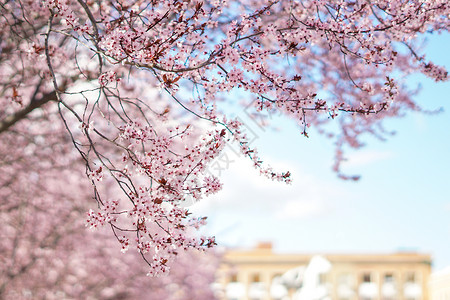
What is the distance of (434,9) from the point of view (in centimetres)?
549

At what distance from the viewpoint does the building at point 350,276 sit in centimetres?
5394

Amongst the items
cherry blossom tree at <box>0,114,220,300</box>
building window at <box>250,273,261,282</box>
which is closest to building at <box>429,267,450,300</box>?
building window at <box>250,273,261,282</box>

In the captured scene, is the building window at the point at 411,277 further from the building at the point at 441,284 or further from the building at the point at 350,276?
the building at the point at 441,284

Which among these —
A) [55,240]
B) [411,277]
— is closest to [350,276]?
[411,277]

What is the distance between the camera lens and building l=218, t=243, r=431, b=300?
177 feet

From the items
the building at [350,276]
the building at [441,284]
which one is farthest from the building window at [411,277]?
the building at [441,284]

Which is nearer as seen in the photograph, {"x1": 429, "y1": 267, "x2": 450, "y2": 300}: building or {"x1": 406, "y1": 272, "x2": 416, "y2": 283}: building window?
{"x1": 406, "y1": 272, "x2": 416, "y2": 283}: building window

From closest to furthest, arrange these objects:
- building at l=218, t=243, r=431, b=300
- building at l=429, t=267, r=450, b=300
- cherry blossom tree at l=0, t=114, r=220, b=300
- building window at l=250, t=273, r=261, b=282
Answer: cherry blossom tree at l=0, t=114, r=220, b=300
building at l=218, t=243, r=431, b=300
building window at l=250, t=273, r=261, b=282
building at l=429, t=267, r=450, b=300

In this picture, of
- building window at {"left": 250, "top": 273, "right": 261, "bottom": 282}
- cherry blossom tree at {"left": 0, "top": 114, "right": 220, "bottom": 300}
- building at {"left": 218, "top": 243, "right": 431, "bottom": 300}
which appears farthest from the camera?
building window at {"left": 250, "top": 273, "right": 261, "bottom": 282}

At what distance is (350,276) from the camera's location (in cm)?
5438

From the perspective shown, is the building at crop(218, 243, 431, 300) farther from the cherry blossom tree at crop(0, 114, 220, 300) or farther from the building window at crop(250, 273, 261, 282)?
the cherry blossom tree at crop(0, 114, 220, 300)

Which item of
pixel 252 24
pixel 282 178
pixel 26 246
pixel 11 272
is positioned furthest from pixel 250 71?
pixel 26 246

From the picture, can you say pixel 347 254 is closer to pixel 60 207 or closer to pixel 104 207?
A: pixel 60 207

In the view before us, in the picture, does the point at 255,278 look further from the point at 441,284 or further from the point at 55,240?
the point at 55,240
